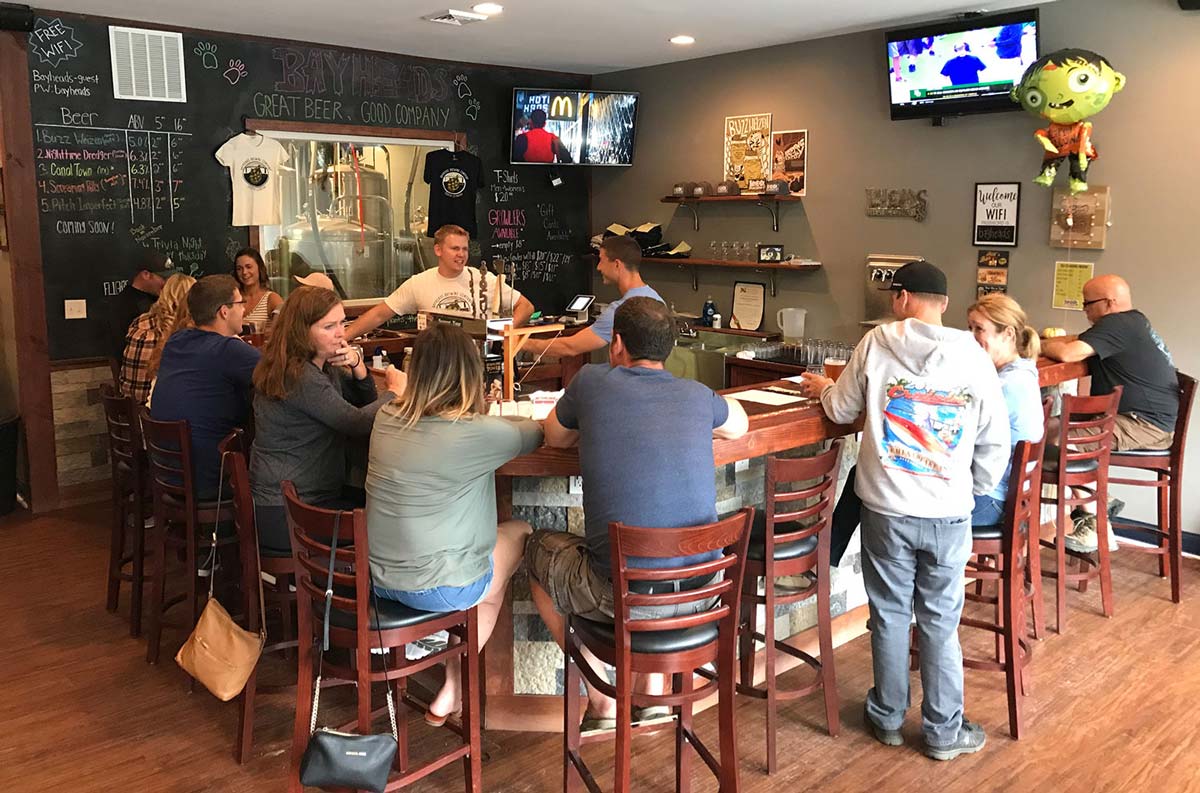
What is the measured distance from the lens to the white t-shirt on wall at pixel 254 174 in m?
6.04

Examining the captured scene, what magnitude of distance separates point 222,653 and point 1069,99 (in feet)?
13.9

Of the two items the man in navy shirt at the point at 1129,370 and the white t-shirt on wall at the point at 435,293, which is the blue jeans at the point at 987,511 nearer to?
the man in navy shirt at the point at 1129,370

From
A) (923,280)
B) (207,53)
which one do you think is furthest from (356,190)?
(923,280)

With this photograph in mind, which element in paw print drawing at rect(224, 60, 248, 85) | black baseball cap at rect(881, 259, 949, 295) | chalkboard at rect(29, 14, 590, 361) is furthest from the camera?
paw print drawing at rect(224, 60, 248, 85)

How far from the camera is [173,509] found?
3654 millimetres

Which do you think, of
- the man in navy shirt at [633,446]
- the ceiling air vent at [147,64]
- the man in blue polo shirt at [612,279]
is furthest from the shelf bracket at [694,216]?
the man in navy shirt at [633,446]

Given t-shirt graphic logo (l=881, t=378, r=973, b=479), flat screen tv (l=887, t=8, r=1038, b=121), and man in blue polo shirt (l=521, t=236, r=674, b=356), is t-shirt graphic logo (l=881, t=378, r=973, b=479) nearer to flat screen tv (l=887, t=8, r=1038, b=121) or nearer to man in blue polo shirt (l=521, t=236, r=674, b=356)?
man in blue polo shirt (l=521, t=236, r=674, b=356)

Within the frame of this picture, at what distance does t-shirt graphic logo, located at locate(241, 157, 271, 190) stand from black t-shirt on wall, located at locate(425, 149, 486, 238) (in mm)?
1136

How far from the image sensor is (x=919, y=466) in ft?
9.53

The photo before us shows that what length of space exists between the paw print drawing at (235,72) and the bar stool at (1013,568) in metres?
5.00

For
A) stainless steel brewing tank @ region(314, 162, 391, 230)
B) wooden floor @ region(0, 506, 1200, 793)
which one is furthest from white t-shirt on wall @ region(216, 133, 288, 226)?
wooden floor @ region(0, 506, 1200, 793)

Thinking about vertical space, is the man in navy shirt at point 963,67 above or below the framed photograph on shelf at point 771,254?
above

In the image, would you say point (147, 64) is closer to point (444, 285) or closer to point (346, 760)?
point (444, 285)

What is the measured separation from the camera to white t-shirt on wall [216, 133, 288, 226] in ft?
19.8
